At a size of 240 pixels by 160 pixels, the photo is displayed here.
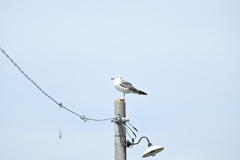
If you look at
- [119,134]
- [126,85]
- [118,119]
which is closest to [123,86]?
[126,85]

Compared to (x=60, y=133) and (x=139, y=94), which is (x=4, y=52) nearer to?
(x=60, y=133)

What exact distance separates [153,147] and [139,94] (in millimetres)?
4817

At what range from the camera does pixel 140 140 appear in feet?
45.5

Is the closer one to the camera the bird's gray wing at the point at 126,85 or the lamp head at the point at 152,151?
the lamp head at the point at 152,151

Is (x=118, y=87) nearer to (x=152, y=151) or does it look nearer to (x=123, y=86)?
(x=123, y=86)

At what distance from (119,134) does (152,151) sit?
1.08 metres

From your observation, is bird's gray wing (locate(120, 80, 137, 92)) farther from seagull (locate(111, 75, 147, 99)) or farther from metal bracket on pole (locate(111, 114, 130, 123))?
metal bracket on pole (locate(111, 114, 130, 123))

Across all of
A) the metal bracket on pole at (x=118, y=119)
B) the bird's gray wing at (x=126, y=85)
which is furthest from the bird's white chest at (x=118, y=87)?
the metal bracket on pole at (x=118, y=119)

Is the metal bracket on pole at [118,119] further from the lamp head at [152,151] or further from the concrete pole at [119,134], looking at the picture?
the lamp head at [152,151]

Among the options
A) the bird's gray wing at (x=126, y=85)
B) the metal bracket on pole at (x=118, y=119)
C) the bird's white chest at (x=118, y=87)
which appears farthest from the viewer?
the bird's gray wing at (x=126, y=85)

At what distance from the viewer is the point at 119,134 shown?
44.9 feet

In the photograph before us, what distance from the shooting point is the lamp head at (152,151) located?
1307 cm

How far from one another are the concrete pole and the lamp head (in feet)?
2.14

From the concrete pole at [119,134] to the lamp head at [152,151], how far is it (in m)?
0.65
